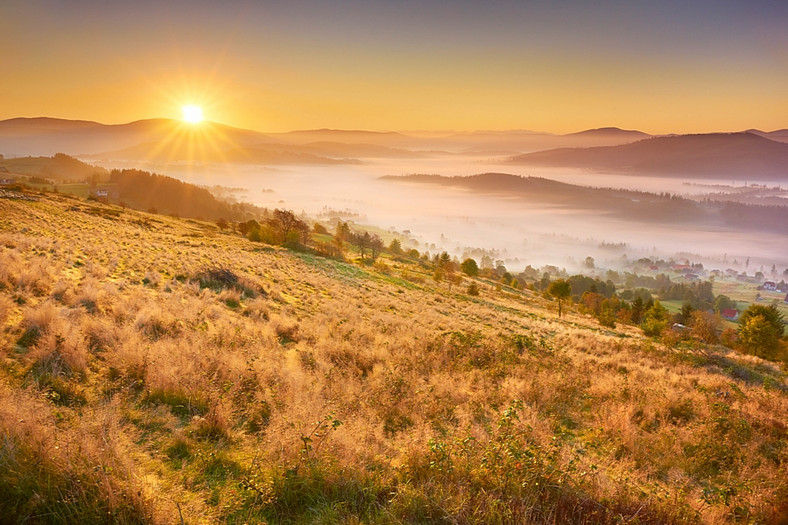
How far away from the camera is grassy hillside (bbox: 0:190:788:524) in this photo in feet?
13.3

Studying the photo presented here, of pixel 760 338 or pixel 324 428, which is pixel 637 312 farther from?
pixel 324 428

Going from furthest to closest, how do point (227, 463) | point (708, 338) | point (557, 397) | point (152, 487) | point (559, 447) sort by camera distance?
point (708, 338) → point (557, 397) → point (559, 447) → point (227, 463) → point (152, 487)

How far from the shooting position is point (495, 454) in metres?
5.11

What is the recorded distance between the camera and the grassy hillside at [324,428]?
405 centimetres

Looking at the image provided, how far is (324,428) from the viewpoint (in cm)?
522

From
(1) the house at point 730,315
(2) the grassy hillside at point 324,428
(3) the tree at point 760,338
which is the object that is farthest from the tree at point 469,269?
(1) the house at point 730,315

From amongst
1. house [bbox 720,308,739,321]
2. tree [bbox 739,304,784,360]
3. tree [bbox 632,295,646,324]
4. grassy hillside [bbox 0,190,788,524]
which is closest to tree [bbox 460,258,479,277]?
tree [bbox 632,295,646,324]

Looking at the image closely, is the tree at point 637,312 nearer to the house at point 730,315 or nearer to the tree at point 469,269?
the tree at point 469,269

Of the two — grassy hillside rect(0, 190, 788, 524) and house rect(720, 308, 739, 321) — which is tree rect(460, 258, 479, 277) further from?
house rect(720, 308, 739, 321)

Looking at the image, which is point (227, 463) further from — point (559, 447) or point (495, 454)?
point (559, 447)

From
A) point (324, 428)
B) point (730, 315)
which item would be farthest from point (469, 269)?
point (730, 315)

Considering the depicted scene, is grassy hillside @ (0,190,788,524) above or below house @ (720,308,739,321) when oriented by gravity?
above

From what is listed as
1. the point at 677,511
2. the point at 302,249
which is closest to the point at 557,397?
the point at 677,511

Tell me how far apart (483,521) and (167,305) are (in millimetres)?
11253
